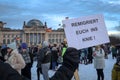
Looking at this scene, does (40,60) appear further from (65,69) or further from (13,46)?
(65,69)

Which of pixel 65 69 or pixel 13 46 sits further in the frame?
pixel 13 46

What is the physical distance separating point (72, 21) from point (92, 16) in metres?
0.36

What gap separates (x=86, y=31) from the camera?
6047 mm

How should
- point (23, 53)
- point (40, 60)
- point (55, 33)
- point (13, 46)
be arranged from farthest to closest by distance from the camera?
1. point (55, 33)
2. point (40, 60)
3. point (23, 53)
4. point (13, 46)

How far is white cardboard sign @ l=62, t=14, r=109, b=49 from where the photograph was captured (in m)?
5.92

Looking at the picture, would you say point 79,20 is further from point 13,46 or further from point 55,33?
point 55,33

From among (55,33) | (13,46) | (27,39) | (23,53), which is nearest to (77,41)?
(13,46)

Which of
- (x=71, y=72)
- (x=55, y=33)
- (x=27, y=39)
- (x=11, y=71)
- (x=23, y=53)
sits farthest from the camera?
(x=55, y=33)

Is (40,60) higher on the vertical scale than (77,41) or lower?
lower

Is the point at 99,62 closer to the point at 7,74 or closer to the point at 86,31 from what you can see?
the point at 86,31

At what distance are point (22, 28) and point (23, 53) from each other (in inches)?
4708

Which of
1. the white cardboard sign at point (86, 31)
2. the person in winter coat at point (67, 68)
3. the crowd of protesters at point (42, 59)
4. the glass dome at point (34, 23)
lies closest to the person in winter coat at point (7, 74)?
the crowd of protesters at point (42, 59)

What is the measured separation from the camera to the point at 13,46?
29.6 ft

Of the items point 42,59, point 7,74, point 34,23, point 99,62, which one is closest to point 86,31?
point 7,74
